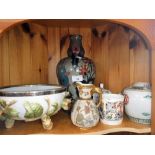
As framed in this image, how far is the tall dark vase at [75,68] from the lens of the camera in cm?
85

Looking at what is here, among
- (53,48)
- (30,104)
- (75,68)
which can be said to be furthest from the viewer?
(53,48)

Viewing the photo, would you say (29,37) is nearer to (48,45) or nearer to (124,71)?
(48,45)

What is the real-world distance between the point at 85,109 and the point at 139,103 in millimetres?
193

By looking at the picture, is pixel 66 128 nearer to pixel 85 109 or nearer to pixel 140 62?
pixel 85 109

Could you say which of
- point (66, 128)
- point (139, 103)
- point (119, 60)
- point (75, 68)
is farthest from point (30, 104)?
point (119, 60)

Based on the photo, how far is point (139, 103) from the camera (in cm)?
74

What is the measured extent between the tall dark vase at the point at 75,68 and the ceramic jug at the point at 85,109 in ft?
0.37

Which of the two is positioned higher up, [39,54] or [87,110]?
[39,54]

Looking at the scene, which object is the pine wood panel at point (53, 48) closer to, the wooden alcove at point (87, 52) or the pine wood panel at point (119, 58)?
the wooden alcove at point (87, 52)

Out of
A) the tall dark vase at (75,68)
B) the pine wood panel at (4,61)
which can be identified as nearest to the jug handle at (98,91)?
the tall dark vase at (75,68)
